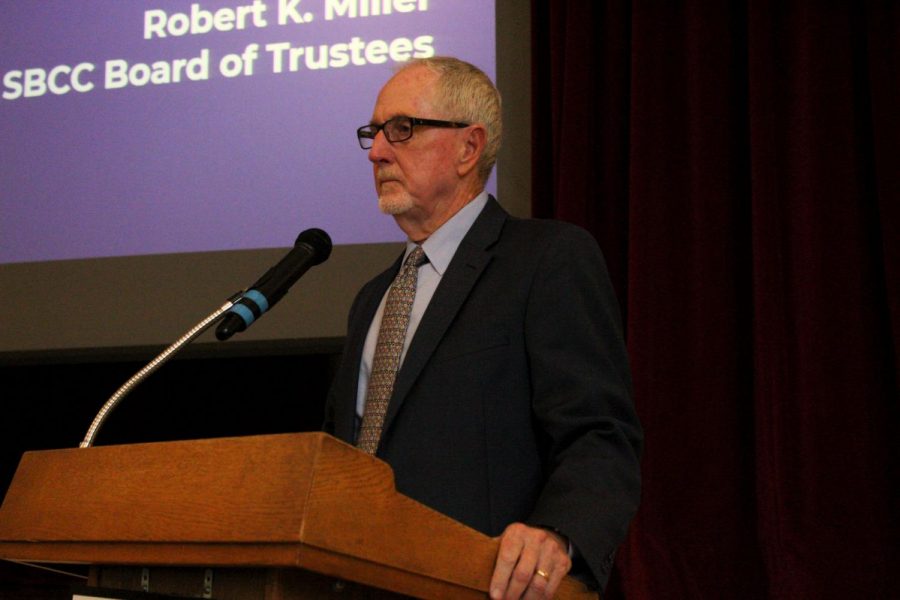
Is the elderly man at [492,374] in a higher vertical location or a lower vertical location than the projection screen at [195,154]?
lower

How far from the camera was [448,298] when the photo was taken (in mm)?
1549

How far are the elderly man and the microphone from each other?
19 centimetres

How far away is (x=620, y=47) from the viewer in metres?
3.01

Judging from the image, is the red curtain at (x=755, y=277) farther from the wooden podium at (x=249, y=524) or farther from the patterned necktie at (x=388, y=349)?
the wooden podium at (x=249, y=524)

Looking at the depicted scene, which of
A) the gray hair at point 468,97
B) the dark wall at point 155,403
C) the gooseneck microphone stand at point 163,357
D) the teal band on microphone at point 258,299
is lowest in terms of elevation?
the dark wall at point 155,403

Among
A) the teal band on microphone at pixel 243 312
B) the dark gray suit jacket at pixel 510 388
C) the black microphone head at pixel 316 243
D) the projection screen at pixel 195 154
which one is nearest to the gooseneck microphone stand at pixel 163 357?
the teal band on microphone at pixel 243 312

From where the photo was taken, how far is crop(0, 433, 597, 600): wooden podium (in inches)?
34.3

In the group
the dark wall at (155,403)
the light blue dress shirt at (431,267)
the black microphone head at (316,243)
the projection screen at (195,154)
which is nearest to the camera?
the black microphone head at (316,243)

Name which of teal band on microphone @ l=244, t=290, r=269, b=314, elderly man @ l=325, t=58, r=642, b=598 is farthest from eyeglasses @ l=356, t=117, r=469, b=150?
teal band on microphone @ l=244, t=290, r=269, b=314

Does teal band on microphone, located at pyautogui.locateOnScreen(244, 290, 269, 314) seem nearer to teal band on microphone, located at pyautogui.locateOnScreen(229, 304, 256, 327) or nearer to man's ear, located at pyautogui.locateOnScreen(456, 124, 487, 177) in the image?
teal band on microphone, located at pyautogui.locateOnScreen(229, 304, 256, 327)

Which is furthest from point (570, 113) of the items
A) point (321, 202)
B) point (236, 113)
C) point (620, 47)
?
point (236, 113)

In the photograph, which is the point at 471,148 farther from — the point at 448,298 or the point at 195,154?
the point at 195,154

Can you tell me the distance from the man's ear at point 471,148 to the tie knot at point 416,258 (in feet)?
0.48

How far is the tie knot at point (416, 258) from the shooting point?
1755 mm
